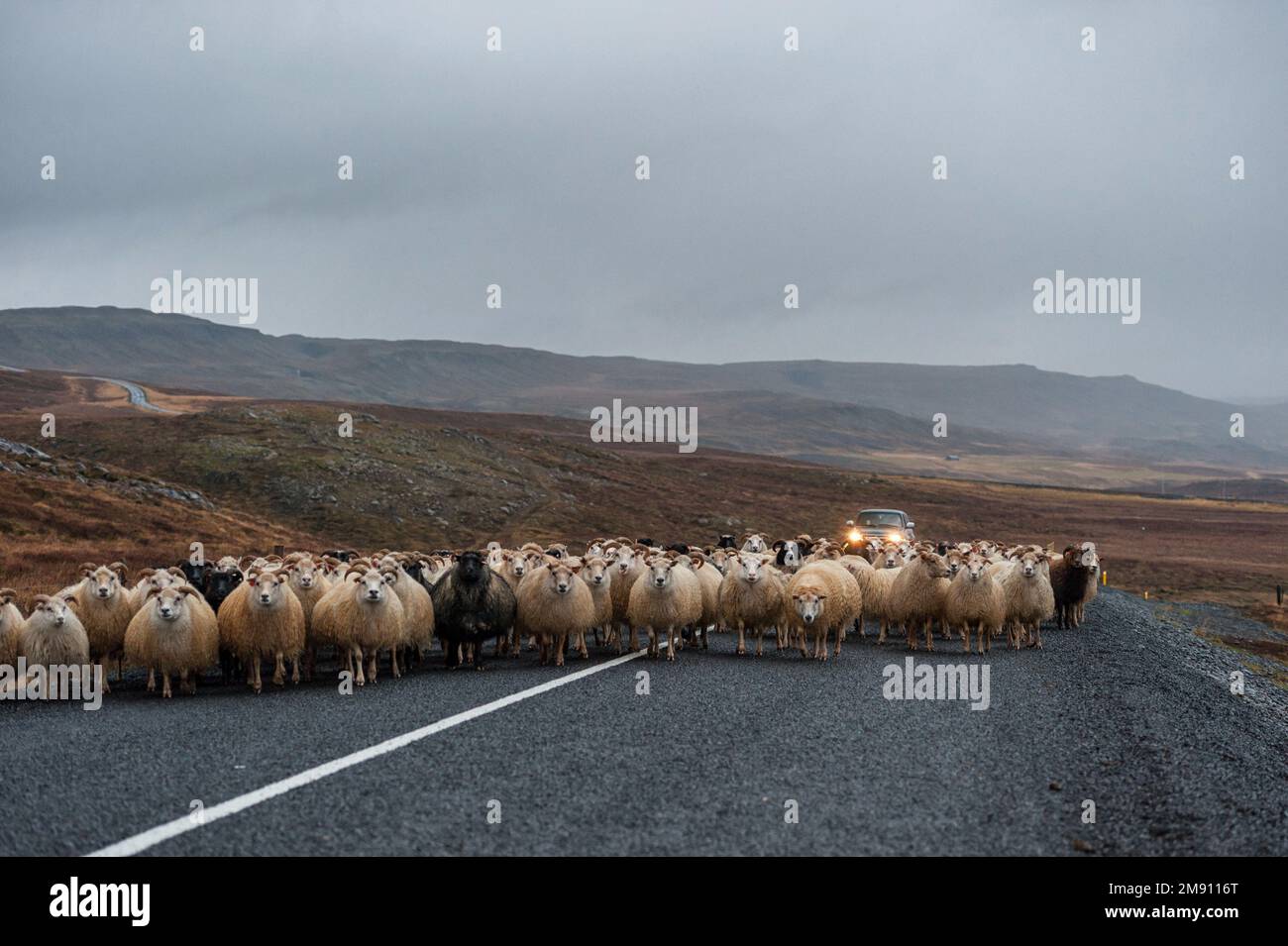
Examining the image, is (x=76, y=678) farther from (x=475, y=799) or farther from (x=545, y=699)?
(x=475, y=799)

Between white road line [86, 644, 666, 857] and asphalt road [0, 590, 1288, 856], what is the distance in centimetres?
6

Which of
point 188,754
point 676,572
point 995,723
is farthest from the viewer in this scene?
point 676,572

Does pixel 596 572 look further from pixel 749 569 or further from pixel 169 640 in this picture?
pixel 169 640

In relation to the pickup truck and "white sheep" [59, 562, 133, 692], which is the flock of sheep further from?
the pickup truck

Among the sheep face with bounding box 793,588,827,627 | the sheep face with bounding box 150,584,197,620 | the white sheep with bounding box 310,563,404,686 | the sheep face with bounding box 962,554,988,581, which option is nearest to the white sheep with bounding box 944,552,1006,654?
the sheep face with bounding box 962,554,988,581

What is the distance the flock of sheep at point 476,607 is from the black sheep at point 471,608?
1.0 inches

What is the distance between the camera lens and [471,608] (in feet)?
51.3

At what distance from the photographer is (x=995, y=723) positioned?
438 inches

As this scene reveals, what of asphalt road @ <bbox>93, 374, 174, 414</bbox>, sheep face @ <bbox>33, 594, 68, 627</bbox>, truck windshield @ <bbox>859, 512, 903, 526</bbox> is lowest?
sheep face @ <bbox>33, 594, 68, 627</bbox>

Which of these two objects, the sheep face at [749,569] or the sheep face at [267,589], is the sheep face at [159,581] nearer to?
the sheep face at [267,589]

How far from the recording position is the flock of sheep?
13.7 meters
